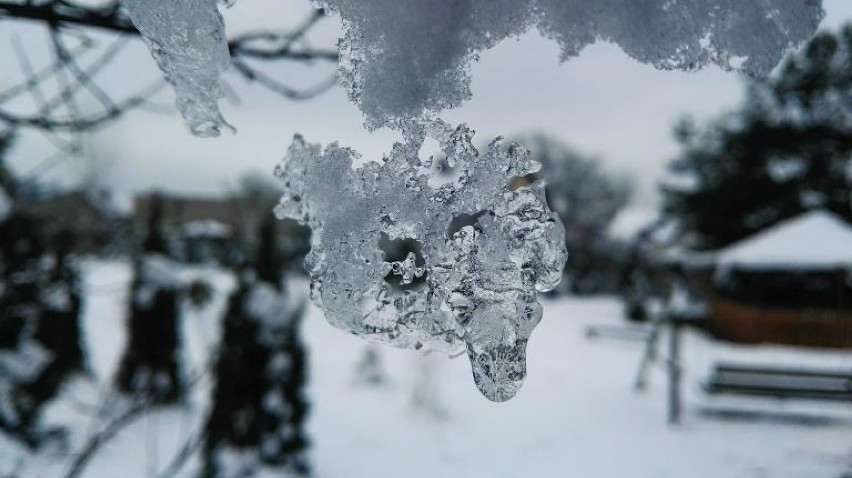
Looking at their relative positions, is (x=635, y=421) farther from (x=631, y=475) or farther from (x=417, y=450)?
(x=631, y=475)

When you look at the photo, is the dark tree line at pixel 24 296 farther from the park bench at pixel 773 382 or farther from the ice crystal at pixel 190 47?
the park bench at pixel 773 382

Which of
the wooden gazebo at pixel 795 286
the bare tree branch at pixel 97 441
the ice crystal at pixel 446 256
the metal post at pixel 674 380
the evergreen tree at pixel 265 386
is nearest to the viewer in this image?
the ice crystal at pixel 446 256

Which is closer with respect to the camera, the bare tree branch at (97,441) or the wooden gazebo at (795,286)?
the bare tree branch at (97,441)

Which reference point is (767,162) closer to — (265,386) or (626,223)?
(626,223)

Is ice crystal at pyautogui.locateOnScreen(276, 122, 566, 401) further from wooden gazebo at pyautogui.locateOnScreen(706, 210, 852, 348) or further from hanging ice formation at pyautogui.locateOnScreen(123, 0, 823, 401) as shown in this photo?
wooden gazebo at pyautogui.locateOnScreen(706, 210, 852, 348)

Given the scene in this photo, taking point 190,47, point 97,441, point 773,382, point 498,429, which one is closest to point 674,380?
point 773,382

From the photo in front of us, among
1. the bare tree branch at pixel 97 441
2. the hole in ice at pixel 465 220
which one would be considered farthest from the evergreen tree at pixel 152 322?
the hole in ice at pixel 465 220

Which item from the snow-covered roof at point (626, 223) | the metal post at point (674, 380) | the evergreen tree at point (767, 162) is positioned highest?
the snow-covered roof at point (626, 223)
